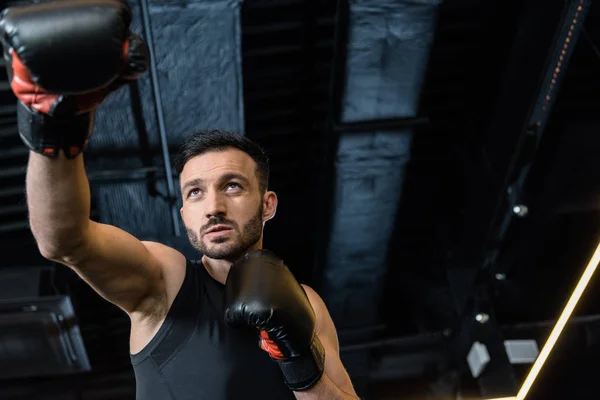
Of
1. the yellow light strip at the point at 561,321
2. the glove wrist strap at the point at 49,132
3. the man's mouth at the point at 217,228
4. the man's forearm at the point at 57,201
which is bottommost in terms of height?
the yellow light strip at the point at 561,321

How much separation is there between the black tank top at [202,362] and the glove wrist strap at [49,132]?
20.4 inches

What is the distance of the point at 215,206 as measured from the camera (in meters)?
1.69

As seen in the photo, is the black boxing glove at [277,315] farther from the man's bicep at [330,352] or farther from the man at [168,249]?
the man's bicep at [330,352]

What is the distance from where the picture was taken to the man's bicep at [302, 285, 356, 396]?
1.81 meters

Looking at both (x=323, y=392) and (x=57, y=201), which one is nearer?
(x=57, y=201)

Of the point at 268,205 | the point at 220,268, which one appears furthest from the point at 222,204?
the point at 268,205

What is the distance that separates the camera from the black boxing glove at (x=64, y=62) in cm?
118

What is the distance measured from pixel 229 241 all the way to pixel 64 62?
2.14ft

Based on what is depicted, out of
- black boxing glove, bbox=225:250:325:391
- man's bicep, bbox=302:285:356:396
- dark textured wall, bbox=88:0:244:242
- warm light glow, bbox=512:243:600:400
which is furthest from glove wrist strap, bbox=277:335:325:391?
warm light glow, bbox=512:243:600:400

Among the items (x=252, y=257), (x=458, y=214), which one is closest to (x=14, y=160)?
(x=252, y=257)

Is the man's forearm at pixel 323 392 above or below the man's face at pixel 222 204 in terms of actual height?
below

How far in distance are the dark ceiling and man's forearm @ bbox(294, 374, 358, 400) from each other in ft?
4.58

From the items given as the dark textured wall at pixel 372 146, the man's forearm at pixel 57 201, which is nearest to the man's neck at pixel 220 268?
the man's forearm at pixel 57 201

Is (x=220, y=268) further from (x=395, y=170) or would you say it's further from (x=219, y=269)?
(x=395, y=170)
